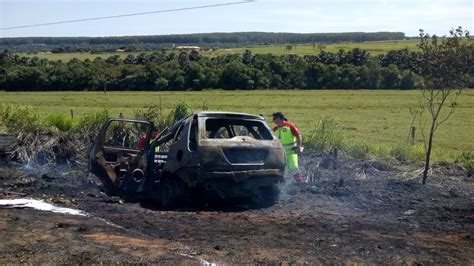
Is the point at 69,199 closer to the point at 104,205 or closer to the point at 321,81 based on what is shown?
the point at 104,205

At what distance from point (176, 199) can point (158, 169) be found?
993 millimetres

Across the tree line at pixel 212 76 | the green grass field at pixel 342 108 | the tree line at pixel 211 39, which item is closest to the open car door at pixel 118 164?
the green grass field at pixel 342 108

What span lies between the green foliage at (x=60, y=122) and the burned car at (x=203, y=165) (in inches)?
314

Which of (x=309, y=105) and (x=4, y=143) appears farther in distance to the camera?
(x=309, y=105)

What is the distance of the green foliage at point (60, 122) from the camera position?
1883 cm

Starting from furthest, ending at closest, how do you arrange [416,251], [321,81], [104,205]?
1. [321,81]
2. [104,205]
3. [416,251]

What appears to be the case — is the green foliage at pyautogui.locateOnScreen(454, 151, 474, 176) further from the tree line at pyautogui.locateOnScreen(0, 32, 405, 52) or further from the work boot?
the tree line at pyautogui.locateOnScreen(0, 32, 405, 52)

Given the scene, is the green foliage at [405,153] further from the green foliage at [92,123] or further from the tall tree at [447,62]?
the green foliage at [92,123]

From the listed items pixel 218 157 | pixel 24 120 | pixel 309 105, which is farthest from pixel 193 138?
pixel 309 105

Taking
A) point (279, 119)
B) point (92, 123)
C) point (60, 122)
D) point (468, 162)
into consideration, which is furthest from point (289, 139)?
point (60, 122)

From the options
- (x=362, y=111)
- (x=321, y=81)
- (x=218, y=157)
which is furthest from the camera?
(x=321, y=81)

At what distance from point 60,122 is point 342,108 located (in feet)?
97.5

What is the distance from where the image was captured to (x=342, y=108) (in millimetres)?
46000

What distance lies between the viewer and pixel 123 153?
1162cm
